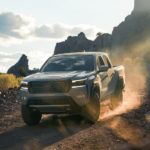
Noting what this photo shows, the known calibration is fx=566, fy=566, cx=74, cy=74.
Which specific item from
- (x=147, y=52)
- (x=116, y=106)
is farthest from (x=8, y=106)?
(x=147, y=52)

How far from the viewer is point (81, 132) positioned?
44.1 feet

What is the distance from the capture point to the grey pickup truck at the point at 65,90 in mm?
14219

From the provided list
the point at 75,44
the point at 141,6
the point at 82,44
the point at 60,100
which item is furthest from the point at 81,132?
the point at 75,44

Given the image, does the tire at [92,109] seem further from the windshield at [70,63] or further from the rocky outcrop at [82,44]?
the rocky outcrop at [82,44]

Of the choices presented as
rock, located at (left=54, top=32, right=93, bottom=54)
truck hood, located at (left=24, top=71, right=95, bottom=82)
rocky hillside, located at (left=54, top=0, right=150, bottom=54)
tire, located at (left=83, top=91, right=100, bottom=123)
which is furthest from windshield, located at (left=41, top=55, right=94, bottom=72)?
rock, located at (left=54, top=32, right=93, bottom=54)

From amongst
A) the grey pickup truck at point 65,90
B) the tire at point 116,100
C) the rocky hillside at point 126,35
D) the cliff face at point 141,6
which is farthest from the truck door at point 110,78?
the cliff face at point 141,6

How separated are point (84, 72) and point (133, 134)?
9.58 feet

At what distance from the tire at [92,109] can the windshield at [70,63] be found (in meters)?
1.07

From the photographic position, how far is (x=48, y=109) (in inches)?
565

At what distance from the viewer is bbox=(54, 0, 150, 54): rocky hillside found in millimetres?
134125

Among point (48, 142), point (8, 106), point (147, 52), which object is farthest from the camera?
point (147, 52)

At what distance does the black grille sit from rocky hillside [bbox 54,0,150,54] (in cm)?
11783

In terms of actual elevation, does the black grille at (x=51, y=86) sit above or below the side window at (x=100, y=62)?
below

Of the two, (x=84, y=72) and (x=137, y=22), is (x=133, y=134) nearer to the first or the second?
(x=84, y=72)
